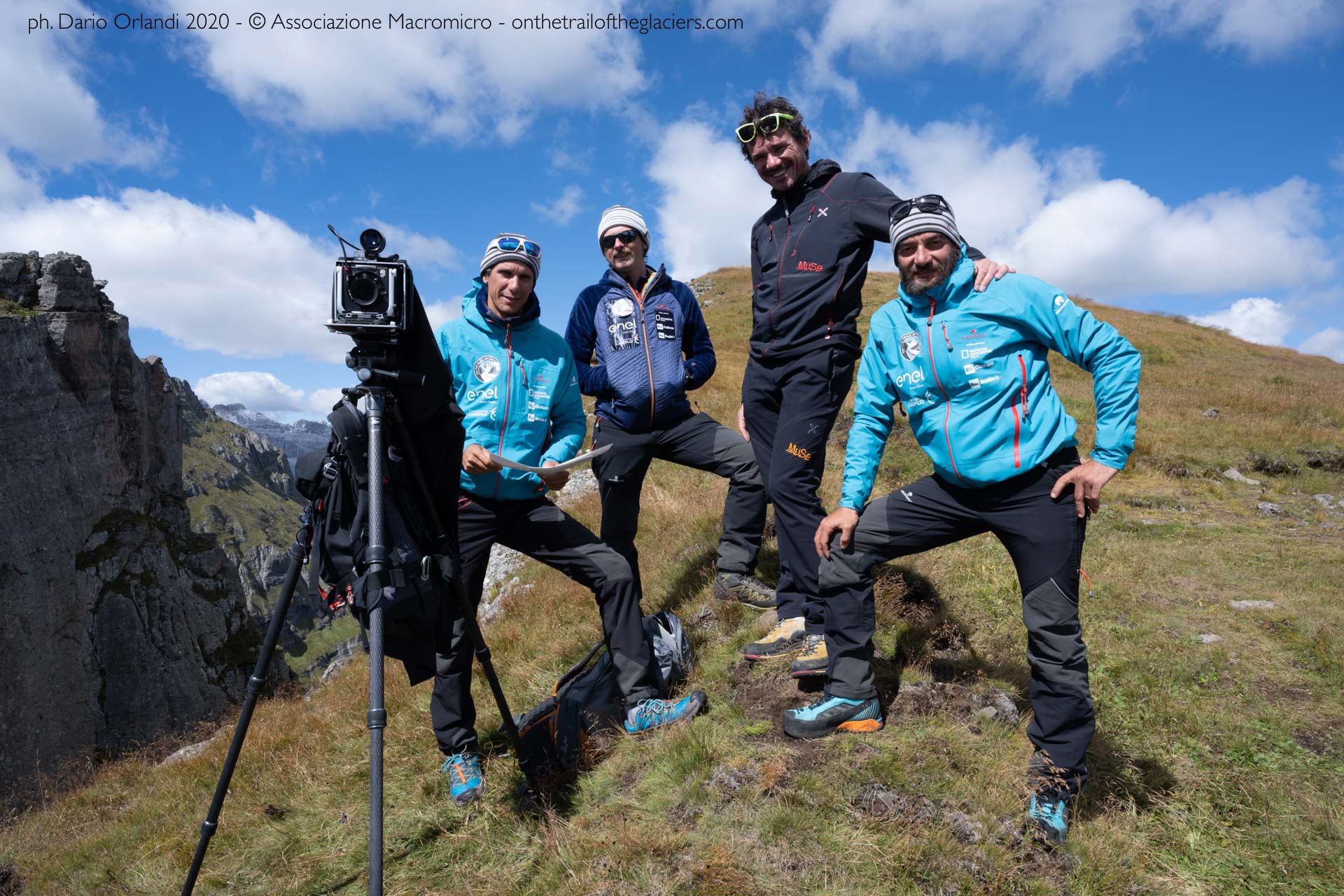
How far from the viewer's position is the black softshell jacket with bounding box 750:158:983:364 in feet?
14.9

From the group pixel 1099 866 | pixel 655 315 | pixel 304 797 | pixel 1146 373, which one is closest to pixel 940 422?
pixel 1099 866

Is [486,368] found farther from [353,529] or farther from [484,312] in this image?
[353,529]

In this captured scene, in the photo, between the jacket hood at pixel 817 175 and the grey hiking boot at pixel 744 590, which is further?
the grey hiking boot at pixel 744 590

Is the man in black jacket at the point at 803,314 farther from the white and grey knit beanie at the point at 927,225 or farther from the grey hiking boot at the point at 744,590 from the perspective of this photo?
the grey hiking boot at the point at 744,590

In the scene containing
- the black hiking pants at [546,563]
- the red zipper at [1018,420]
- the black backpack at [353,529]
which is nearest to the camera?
the black backpack at [353,529]

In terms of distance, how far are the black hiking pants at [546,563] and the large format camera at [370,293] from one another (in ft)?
5.13

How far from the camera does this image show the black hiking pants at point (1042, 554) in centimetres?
327

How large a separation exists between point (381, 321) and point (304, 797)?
3.90 m

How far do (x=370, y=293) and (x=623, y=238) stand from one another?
2.87m

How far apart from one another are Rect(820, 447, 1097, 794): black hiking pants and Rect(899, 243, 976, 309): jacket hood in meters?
0.99

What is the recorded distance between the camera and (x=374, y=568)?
2.94 metres

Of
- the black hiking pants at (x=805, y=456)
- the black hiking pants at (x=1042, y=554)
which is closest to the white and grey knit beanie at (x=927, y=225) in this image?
the black hiking pants at (x=805, y=456)

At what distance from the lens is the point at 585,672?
16.5 ft

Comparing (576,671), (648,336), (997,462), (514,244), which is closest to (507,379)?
(514,244)
